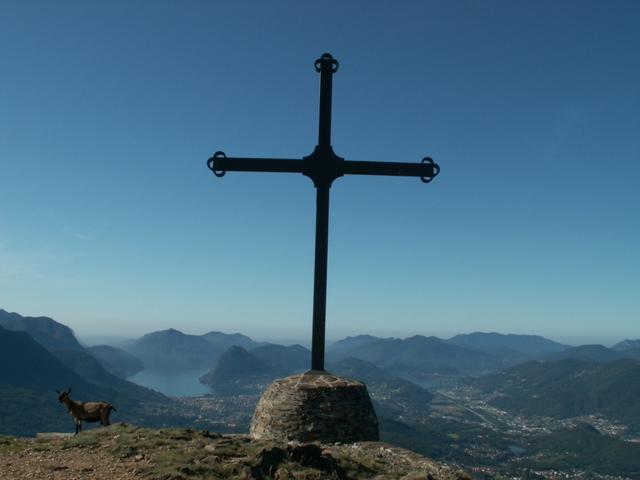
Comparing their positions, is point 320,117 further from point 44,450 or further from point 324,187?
point 44,450

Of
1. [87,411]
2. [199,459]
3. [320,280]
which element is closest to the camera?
[199,459]

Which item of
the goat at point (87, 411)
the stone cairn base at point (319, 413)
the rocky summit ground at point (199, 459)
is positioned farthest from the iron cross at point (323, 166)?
the goat at point (87, 411)

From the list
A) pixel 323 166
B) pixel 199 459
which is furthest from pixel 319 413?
pixel 323 166

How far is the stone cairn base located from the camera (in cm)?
1046

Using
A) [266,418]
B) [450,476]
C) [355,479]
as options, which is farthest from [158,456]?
[450,476]

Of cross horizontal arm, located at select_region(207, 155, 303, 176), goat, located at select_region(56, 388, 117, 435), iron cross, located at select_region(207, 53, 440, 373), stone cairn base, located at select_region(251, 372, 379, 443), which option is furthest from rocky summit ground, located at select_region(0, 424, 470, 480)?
cross horizontal arm, located at select_region(207, 155, 303, 176)

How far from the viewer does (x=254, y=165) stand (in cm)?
1279

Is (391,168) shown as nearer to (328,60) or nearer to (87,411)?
(328,60)

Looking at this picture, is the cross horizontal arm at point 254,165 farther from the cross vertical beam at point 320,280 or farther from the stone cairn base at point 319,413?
the stone cairn base at point 319,413

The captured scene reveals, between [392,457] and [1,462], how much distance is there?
7454 millimetres

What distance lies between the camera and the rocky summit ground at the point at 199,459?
26.5 feet

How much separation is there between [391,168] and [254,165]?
141 inches

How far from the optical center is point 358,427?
10.7m

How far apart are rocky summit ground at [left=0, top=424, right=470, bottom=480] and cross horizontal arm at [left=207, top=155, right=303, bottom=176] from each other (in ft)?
21.1
